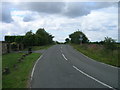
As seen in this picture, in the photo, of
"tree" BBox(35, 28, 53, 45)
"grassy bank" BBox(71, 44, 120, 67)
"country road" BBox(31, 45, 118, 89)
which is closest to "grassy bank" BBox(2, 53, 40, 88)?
"country road" BBox(31, 45, 118, 89)

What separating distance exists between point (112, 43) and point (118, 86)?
19.5m

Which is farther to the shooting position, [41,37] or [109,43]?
[41,37]

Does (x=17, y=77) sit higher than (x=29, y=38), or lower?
lower

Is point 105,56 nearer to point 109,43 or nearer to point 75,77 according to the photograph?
point 109,43

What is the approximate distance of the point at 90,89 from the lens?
898 cm

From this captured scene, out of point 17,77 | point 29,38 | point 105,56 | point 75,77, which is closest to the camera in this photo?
point 75,77

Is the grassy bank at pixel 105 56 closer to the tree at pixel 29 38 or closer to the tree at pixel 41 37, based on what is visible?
the tree at pixel 29 38

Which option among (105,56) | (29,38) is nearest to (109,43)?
(105,56)

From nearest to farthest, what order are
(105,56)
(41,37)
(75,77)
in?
1. (75,77)
2. (105,56)
3. (41,37)

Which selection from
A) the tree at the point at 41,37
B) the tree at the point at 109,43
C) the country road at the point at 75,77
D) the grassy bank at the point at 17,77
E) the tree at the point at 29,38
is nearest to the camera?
A: the country road at the point at 75,77

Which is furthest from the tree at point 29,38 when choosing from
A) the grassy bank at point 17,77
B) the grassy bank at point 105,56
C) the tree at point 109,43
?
the grassy bank at point 17,77

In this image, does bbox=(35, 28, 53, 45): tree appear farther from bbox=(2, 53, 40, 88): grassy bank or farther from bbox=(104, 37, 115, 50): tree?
bbox=(2, 53, 40, 88): grassy bank

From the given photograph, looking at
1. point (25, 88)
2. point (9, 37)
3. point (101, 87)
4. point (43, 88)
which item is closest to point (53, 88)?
point (43, 88)

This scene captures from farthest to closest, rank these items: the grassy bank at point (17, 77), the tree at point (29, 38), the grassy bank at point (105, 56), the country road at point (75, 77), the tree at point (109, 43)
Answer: the tree at point (29, 38), the tree at point (109, 43), the grassy bank at point (105, 56), the grassy bank at point (17, 77), the country road at point (75, 77)
